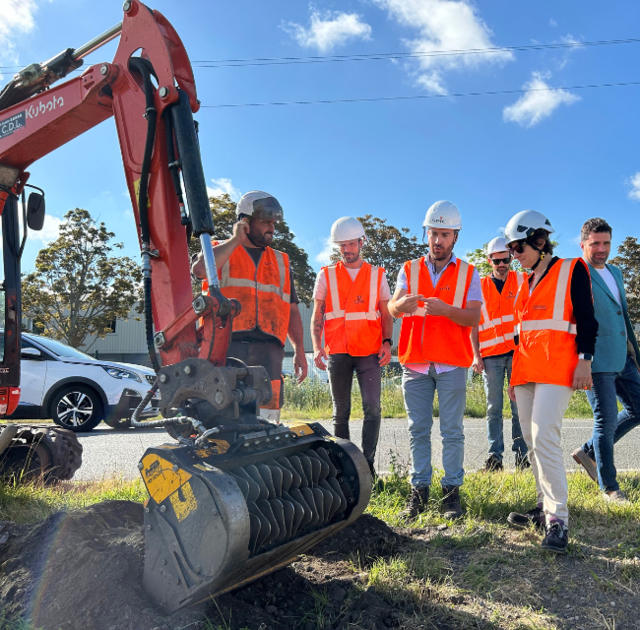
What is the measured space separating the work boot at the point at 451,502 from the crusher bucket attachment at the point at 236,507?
1.38 metres

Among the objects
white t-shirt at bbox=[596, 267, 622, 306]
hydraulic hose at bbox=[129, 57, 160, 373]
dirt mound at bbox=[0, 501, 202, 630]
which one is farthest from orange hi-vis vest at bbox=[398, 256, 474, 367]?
dirt mound at bbox=[0, 501, 202, 630]

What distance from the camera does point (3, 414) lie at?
5012 millimetres

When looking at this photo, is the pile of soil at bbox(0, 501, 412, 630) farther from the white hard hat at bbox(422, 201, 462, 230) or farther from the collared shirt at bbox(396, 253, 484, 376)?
the white hard hat at bbox(422, 201, 462, 230)

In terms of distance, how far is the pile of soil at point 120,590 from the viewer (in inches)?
105

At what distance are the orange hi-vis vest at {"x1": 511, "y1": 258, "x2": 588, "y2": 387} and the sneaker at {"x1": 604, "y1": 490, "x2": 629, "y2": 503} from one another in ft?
4.66

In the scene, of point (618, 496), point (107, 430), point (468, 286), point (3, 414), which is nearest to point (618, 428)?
point (618, 496)

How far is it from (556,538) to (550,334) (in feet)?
4.21

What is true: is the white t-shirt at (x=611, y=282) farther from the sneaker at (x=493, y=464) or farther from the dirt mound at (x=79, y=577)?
the dirt mound at (x=79, y=577)

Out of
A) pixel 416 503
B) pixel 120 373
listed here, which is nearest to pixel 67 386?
pixel 120 373

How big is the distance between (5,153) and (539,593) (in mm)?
4736

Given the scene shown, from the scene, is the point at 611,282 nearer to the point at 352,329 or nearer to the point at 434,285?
the point at 434,285

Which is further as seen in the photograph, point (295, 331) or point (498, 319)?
point (498, 319)

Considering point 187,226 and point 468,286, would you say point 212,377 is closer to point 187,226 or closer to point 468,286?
point 187,226

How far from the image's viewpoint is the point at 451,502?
4.36 meters
